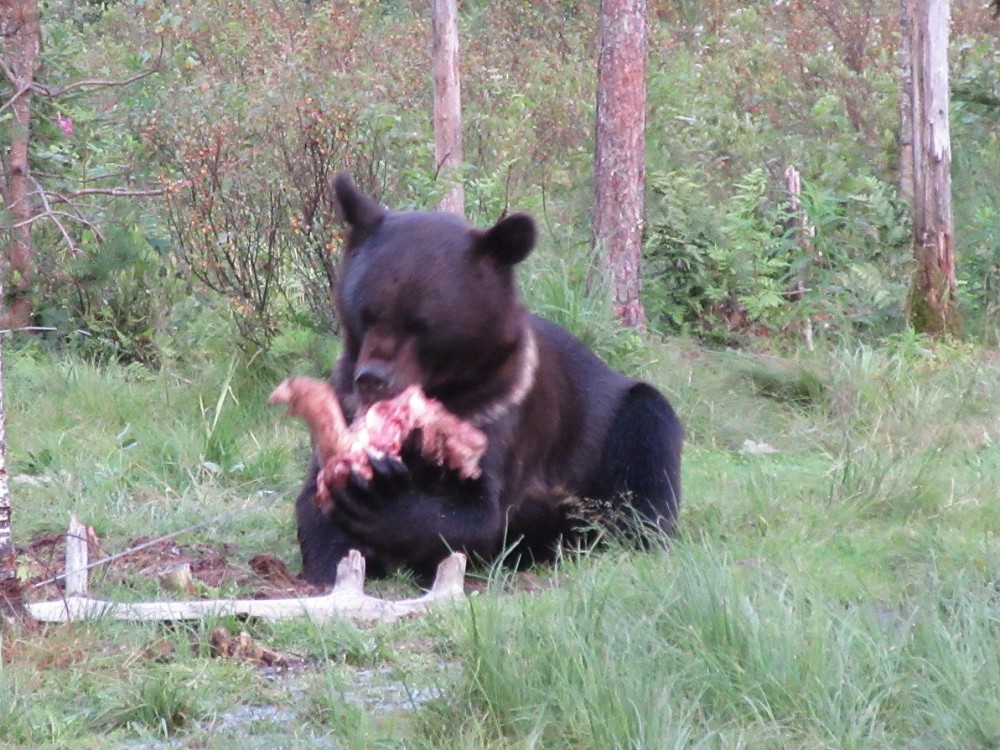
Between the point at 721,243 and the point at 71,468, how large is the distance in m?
4.89

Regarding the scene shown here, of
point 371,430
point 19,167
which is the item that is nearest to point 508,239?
point 371,430

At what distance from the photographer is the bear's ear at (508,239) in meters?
4.89

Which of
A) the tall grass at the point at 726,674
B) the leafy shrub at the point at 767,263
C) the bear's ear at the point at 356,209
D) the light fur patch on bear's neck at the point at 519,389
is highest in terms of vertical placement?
the bear's ear at the point at 356,209

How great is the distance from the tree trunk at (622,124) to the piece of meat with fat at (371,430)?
4896 mm

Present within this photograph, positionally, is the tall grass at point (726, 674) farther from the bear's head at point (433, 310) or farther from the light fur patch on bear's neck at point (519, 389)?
the light fur patch on bear's neck at point (519, 389)

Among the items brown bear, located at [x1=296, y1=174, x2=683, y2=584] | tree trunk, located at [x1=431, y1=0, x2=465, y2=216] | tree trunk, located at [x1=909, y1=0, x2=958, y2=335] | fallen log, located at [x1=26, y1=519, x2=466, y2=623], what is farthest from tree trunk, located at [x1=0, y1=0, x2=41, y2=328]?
tree trunk, located at [x1=909, y1=0, x2=958, y2=335]

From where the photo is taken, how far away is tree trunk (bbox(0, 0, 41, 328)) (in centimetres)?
802

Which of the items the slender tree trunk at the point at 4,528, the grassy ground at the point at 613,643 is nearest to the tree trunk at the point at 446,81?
the grassy ground at the point at 613,643

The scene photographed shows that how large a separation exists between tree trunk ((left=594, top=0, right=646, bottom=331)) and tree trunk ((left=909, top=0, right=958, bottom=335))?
1.88 m

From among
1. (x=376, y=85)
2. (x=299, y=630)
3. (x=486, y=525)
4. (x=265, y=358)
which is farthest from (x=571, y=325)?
(x=376, y=85)

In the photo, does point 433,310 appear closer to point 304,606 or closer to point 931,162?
point 304,606

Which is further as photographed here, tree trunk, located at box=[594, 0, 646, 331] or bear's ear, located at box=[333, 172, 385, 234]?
tree trunk, located at box=[594, 0, 646, 331]

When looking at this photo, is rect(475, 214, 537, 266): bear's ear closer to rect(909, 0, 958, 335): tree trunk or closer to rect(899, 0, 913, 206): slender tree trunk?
rect(909, 0, 958, 335): tree trunk

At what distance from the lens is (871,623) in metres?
3.61
